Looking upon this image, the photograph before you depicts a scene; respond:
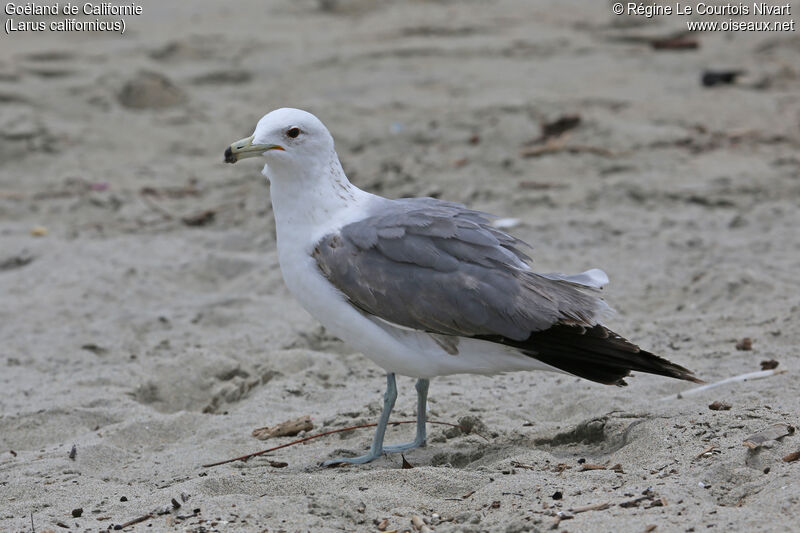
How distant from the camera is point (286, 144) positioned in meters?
4.19

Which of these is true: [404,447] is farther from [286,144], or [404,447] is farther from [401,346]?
[286,144]

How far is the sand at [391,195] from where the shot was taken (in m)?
3.55

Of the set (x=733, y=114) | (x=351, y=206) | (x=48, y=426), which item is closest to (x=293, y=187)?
(x=351, y=206)

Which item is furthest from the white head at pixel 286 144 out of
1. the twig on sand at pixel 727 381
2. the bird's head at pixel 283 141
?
the twig on sand at pixel 727 381

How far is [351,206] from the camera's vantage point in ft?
13.9

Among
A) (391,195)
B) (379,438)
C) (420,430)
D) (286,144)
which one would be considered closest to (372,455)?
(379,438)

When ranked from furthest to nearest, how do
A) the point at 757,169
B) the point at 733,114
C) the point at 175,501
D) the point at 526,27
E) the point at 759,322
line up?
the point at 526,27 < the point at 733,114 < the point at 757,169 < the point at 759,322 < the point at 175,501

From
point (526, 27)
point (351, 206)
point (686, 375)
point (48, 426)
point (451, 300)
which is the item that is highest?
point (526, 27)

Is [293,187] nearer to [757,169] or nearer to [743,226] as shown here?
[743,226]

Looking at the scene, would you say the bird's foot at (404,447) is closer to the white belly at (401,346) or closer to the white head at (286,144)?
the white belly at (401,346)

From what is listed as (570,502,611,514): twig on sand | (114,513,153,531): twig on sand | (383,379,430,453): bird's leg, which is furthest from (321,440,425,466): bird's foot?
(570,502,611,514): twig on sand

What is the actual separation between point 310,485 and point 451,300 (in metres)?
0.82

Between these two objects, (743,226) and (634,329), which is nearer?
(634,329)

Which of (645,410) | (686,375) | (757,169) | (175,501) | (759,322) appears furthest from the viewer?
(757,169)
